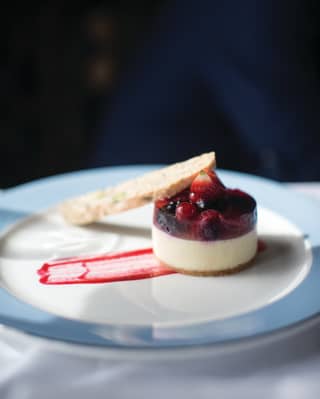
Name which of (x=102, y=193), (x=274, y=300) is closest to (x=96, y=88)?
(x=102, y=193)

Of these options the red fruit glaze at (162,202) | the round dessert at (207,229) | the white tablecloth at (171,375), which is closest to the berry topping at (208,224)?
the round dessert at (207,229)

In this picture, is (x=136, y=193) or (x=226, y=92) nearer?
(x=136, y=193)

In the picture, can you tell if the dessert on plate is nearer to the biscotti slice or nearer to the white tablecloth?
the biscotti slice

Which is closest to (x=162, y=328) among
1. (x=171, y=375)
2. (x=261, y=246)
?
(x=171, y=375)

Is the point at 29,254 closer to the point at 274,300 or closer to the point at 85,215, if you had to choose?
the point at 85,215

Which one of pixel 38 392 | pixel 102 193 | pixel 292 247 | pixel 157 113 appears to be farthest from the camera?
pixel 157 113

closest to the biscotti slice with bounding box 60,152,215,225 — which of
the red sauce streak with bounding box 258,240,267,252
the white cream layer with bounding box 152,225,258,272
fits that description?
the white cream layer with bounding box 152,225,258,272

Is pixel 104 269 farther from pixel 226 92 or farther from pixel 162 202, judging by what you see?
pixel 226 92
